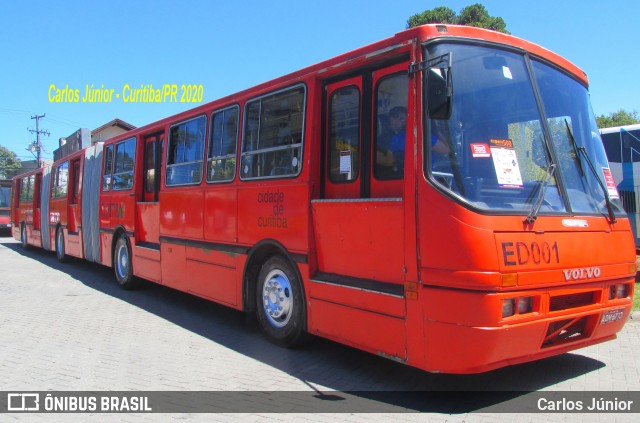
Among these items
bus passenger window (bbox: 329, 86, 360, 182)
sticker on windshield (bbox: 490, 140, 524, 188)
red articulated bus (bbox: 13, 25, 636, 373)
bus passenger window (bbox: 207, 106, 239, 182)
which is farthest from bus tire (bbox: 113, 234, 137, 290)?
sticker on windshield (bbox: 490, 140, 524, 188)

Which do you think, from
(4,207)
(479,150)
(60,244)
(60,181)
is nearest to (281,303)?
(479,150)

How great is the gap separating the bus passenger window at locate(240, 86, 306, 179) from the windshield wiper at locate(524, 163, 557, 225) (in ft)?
7.80

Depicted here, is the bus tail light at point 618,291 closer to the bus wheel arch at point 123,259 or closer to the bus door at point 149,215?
the bus door at point 149,215

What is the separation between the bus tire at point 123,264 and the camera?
9875mm

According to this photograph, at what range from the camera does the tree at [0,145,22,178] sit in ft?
255

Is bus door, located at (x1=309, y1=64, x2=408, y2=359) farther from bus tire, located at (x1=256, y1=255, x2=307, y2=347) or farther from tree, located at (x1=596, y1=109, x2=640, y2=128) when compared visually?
tree, located at (x1=596, y1=109, x2=640, y2=128)

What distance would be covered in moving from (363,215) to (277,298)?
176cm

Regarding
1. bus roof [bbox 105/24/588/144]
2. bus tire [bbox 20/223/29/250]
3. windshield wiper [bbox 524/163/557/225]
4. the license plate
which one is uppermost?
bus roof [bbox 105/24/588/144]

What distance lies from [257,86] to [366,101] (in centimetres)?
194

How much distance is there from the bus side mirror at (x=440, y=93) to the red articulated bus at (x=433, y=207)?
10mm

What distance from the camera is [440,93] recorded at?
3.90 m

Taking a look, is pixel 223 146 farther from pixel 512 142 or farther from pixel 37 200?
pixel 37 200
